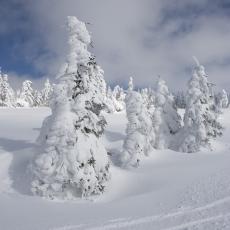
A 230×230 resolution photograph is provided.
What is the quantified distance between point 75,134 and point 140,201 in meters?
6.51

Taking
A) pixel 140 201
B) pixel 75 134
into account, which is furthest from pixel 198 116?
pixel 140 201

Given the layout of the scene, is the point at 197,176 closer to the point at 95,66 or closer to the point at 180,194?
the point at 180,194

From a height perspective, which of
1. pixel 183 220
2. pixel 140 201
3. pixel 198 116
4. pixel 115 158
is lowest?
pixel 183 220

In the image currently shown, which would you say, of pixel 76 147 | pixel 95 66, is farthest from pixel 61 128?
pixel 95 66

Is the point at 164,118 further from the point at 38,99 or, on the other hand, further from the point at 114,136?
the point at 38,99

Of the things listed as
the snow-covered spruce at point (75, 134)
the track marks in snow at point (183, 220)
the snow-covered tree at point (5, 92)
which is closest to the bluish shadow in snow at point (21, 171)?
the snow-covered spruce at point (75, 134)

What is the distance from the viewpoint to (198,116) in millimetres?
42688

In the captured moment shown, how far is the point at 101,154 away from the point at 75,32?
29.3 ft

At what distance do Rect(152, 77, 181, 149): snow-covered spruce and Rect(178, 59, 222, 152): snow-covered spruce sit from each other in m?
1.38

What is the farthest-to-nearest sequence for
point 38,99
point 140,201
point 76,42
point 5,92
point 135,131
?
point 38,99, point 5,92, point 135,131, point 76,42, point 140,201

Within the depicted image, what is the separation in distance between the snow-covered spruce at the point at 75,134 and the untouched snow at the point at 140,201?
4.33 feet

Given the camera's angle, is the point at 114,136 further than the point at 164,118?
Yes

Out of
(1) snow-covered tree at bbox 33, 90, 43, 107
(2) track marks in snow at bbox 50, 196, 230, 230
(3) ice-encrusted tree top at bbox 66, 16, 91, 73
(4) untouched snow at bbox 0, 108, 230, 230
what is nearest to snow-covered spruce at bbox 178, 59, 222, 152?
(4) untouched snow at bbox 0, 108, 230, 230

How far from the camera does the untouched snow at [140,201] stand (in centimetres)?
1698
